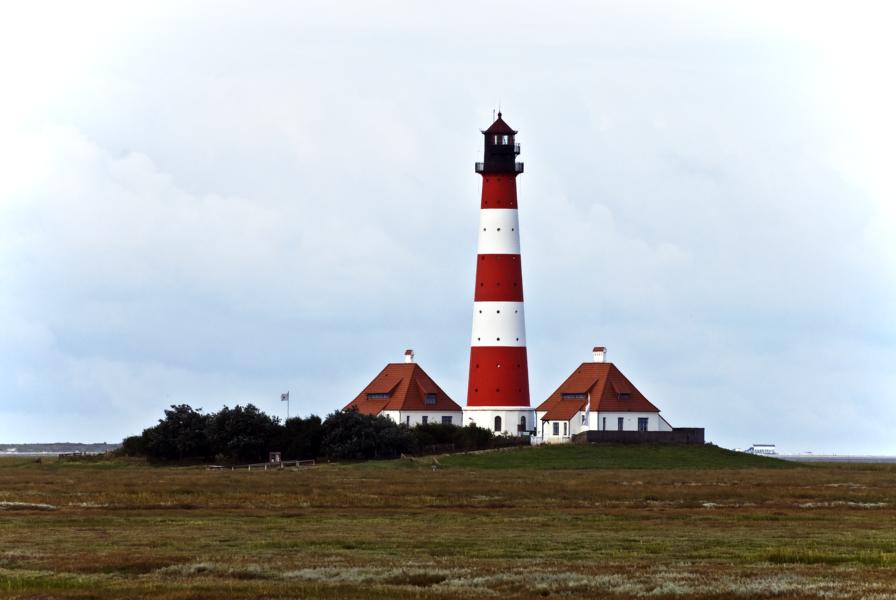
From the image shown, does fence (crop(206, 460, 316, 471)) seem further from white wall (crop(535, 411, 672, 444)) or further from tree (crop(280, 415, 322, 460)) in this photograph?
white wall (crop(535, 411, 672, 444))

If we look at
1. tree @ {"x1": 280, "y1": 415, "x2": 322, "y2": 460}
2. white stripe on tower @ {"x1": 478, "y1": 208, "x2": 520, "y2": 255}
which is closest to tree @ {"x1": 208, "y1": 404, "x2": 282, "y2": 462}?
tree @ {"x1": 280, "y1": 415, "x2": 322, "y2": 460}

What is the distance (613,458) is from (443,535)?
172 ft

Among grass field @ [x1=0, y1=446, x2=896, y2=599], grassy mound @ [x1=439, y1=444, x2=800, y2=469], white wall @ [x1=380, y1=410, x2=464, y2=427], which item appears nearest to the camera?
grass field @ [x1=0, y1=446, x2=896, y2=599]

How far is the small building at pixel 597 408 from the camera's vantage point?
354 ft

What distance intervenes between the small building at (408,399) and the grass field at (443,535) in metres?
30.0

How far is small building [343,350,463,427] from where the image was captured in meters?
113

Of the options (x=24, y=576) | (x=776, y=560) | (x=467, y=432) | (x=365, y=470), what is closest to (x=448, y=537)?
(x=776, y=560)

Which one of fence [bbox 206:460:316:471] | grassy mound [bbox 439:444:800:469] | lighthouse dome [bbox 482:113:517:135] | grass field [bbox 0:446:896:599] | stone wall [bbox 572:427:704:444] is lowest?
grass field [bbox 0:446:896:599]

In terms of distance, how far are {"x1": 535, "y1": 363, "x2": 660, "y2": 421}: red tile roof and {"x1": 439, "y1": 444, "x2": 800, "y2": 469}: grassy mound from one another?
648 centimetres

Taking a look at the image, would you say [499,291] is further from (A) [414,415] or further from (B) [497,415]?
(A) [414,415]

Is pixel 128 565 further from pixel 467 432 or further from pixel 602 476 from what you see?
pixel 467 432

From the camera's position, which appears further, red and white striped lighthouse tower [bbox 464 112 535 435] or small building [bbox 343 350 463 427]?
small building [bbox 343 350 463 427]

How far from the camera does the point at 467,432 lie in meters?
101

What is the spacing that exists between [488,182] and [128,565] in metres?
68.3
